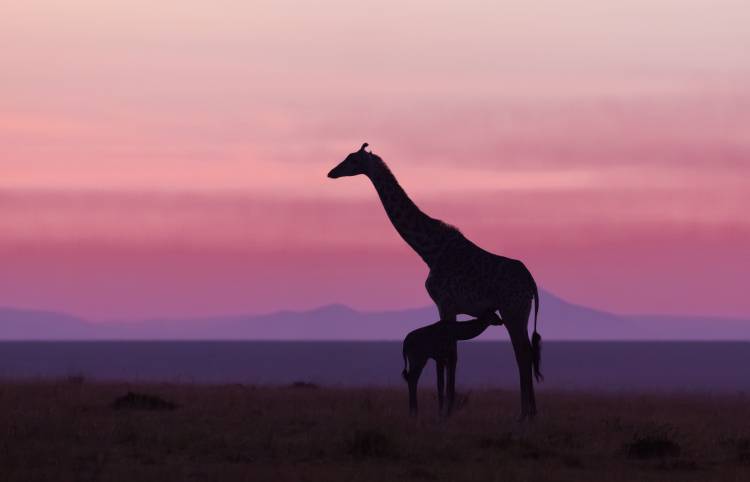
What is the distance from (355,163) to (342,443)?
777 cm

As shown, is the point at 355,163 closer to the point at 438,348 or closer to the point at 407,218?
the point at 407,218

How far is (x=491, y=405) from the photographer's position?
30344 millimetres

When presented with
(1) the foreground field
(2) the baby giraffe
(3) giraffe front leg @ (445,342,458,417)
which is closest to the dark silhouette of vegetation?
(1) the foreground field

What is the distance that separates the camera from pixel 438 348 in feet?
79.6

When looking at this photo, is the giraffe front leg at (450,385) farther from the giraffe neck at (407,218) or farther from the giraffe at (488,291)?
the giraffe neck at (407,218)

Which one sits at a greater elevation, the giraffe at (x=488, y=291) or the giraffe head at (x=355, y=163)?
the giraffe head at (x=355, y=163)

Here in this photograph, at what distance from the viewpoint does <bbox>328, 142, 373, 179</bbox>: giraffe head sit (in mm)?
26797

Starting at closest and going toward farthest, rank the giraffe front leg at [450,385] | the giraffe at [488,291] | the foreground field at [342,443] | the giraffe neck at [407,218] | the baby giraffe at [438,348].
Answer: the foreground field at [342,443], the baby giraffe at [438,348], the giraffe front leg at [450,385], the giraffe at [488,291], the giraffe neck at [407,218]

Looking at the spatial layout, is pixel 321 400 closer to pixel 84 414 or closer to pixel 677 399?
pixel 84 414

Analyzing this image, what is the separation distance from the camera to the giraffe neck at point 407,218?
26188mm

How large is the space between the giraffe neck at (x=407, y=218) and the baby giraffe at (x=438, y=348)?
200 centimetres

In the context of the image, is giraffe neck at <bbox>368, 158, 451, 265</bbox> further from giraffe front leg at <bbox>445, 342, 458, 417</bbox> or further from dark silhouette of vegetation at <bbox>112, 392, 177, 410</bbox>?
dark silhouette of vegetation at <bbox>112, 392, 177, 410</bbox>

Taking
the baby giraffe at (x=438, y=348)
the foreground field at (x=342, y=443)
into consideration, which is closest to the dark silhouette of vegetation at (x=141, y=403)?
the foreground field at (x=342, y=443)

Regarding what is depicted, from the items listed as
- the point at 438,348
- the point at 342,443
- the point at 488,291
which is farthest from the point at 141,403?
the point at 342,443
